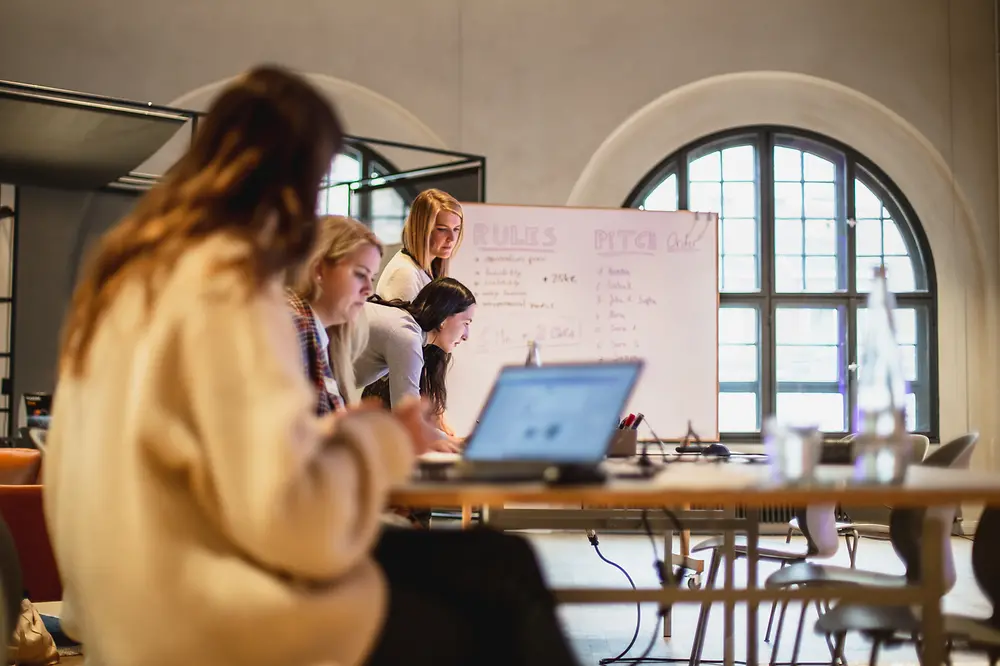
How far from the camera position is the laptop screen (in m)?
1.68

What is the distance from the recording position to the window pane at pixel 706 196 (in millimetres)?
7559

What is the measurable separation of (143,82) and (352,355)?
531cm

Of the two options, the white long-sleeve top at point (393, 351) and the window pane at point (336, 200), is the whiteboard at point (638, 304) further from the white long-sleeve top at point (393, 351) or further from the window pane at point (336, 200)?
the white long-sleeve top at point (393, 351)

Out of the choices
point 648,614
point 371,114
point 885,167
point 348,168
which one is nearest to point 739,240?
point 885,167

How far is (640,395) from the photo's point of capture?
6.31 m

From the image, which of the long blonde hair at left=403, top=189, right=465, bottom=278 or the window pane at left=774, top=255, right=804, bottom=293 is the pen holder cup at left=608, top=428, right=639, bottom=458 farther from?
the window pane at left=774, top=255, right=804, bottom=293

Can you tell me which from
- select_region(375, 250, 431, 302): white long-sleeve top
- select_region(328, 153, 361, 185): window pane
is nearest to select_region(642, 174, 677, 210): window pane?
select_region(328, 153, 361, 185): window pane

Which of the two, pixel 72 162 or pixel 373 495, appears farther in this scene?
pixel 72 162

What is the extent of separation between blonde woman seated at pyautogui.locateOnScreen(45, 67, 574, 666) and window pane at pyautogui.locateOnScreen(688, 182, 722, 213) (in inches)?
251

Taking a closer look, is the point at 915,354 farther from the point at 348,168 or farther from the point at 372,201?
the point at 348,168

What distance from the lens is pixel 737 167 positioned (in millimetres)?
7598

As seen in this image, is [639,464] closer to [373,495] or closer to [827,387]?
[373,495]

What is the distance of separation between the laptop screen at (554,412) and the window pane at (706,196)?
232 inches

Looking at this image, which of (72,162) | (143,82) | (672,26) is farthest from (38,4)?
(672,26)
